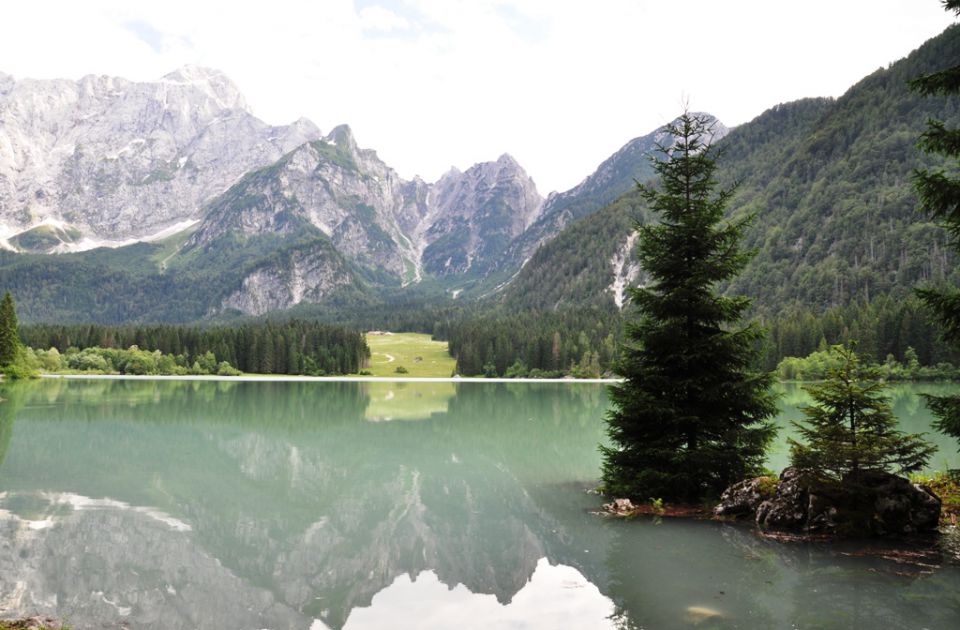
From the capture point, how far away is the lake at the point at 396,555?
45.9ft

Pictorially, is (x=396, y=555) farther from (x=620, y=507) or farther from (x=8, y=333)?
(x=8, y=333)

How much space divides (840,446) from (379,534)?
47.9 ft

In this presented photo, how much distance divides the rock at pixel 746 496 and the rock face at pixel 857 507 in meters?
1.19

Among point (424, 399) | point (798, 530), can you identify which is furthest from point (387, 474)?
point (424, 399)

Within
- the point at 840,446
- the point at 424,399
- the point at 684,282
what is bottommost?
the point at 424,399

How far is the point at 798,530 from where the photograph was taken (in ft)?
63.5

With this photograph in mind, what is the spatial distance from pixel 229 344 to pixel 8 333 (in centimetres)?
6375

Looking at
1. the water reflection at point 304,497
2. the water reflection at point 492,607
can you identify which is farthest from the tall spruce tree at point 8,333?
the water reflection at point 492,607

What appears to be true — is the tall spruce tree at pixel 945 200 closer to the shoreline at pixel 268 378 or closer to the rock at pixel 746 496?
the rock at pixel 746 496

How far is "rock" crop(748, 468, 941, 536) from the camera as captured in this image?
722 inches

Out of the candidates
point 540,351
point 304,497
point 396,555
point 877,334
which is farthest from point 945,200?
point 540,351

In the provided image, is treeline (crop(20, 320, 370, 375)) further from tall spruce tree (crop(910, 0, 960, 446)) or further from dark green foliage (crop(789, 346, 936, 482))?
tall spruce tree (crop(910, 0, 960, 446))

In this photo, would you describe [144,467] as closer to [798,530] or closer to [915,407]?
[798,530]

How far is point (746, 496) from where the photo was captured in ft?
70.2
